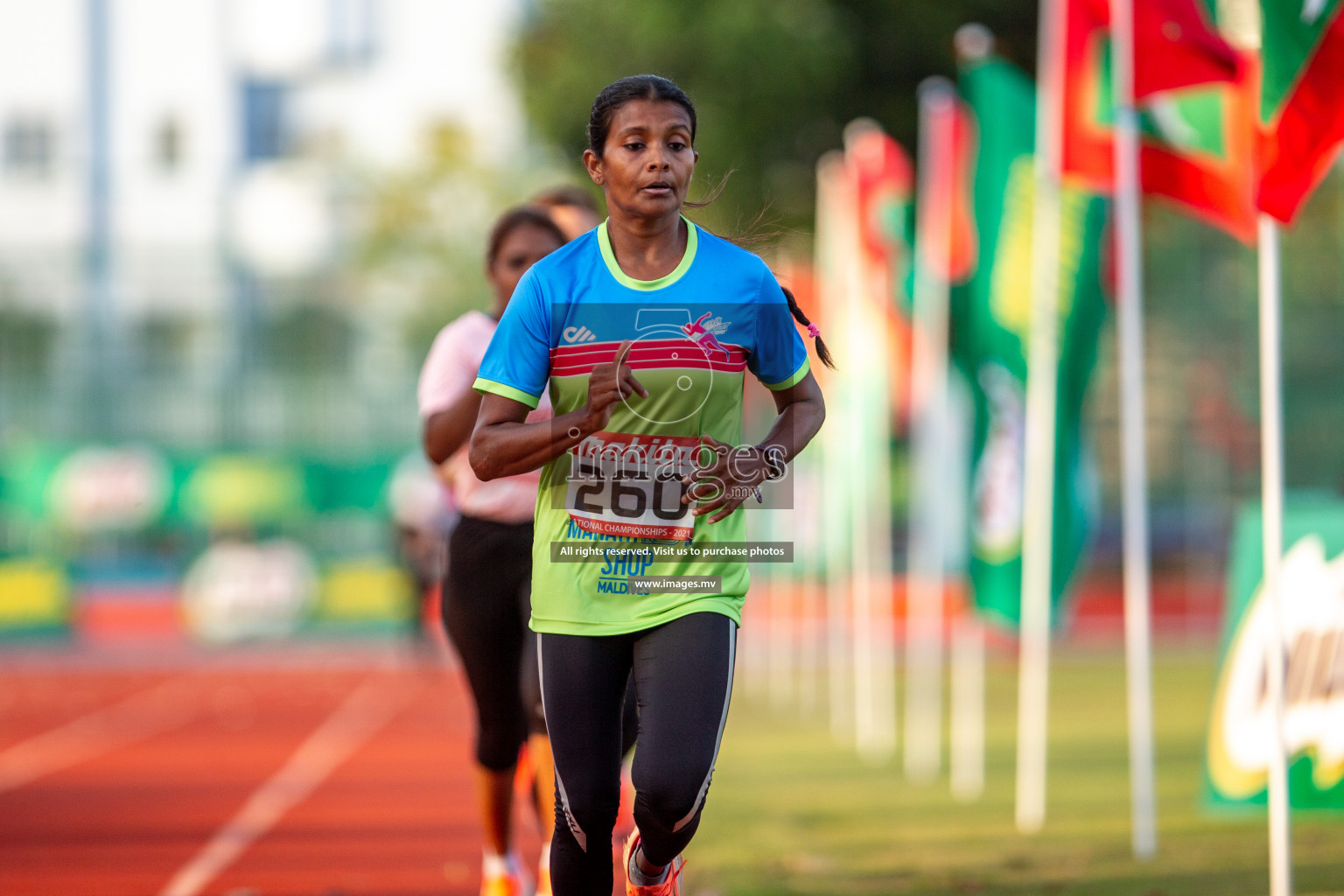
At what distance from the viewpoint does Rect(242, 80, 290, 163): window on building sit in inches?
2120

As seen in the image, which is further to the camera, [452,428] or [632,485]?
[452,428]

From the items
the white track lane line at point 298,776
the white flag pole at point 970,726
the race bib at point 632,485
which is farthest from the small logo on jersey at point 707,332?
the white flag pole at point 970,726

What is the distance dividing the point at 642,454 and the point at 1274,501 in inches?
111

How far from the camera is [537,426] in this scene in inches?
159

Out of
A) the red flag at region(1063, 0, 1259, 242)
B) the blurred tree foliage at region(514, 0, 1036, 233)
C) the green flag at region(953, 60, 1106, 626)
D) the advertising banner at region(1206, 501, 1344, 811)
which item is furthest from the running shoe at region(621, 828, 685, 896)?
the blurred tree foliage at region(514, 0, 1036, 233)

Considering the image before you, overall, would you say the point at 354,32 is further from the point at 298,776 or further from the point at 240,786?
the point at 240,786

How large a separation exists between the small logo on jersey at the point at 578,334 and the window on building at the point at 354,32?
52630 mm

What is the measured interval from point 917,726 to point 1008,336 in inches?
208

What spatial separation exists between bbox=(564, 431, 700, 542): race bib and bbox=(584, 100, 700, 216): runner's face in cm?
56

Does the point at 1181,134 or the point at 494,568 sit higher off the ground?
the point at 1181,134

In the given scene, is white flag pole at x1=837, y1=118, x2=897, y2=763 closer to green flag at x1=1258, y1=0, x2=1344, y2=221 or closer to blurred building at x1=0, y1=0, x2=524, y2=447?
green flag at x1=1258, y1=0, x2=1344, y2=221

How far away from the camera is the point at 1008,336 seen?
10156mm

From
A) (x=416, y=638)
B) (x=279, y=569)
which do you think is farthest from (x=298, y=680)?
(x=279, y=569)

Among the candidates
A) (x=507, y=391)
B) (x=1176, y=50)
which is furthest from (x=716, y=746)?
(x=1176, y=50)
